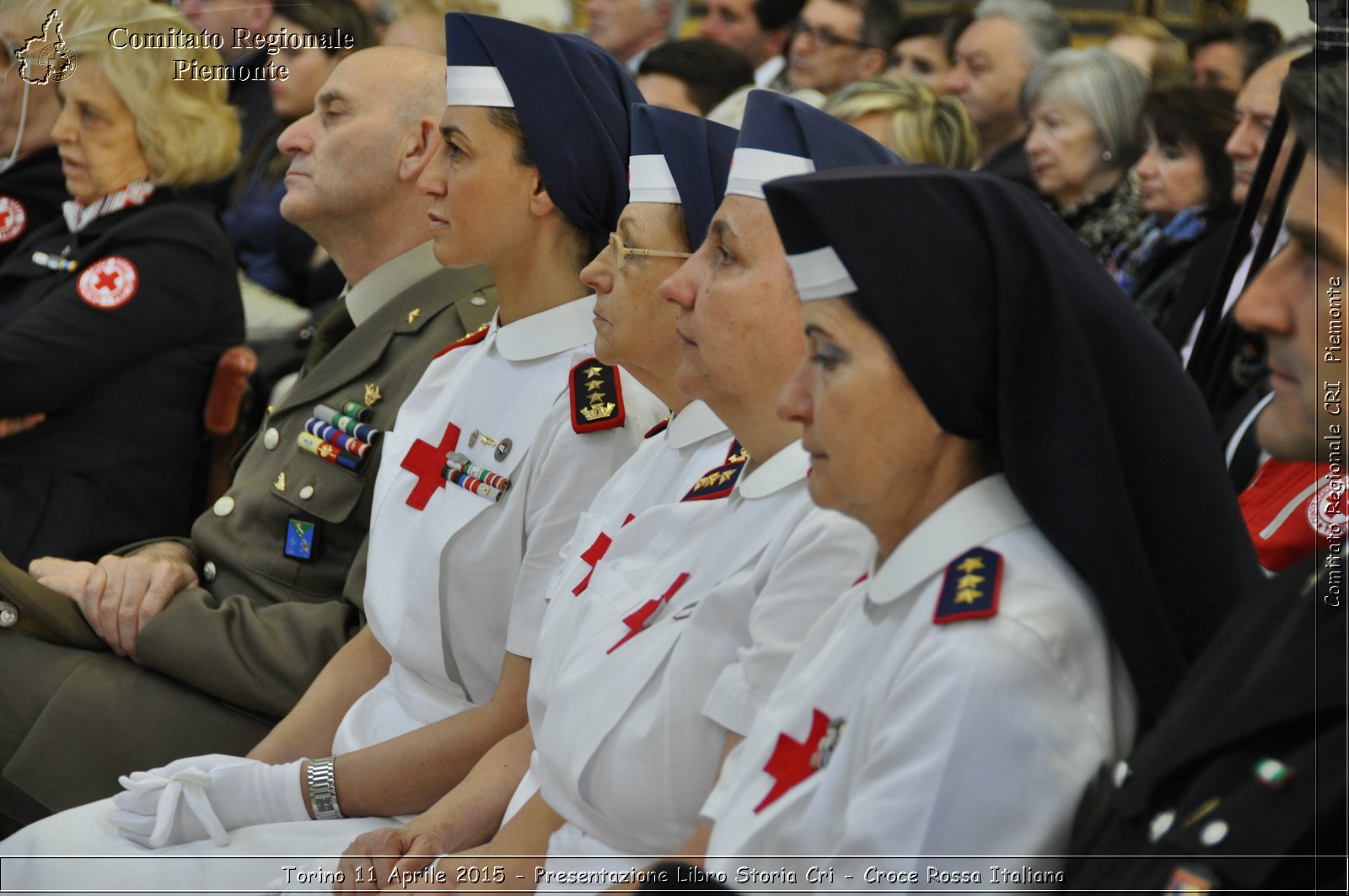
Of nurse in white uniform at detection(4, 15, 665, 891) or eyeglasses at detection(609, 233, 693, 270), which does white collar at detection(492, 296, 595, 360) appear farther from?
eyeglasses at detection(609, 233, 693, 270)

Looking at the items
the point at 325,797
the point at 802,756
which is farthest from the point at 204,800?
the point at 802,756

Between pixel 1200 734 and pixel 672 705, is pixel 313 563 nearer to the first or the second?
pixel 672 705

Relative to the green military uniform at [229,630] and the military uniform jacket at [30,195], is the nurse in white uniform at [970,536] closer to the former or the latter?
the green military uniform at [229,630]

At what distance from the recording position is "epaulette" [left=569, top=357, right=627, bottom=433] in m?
2.72

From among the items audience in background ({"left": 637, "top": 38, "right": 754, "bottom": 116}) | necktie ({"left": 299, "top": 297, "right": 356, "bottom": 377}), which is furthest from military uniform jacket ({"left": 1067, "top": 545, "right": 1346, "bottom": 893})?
audience in background ({"left": 637, "top": 38, "right": 754, "bottom": 116})

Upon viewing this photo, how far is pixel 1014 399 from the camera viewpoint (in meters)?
1.69

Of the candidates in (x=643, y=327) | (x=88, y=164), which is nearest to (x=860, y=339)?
(x=643, y=327)

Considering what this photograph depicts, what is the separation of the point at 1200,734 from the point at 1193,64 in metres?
5.68

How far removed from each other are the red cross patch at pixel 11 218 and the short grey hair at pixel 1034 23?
394cm

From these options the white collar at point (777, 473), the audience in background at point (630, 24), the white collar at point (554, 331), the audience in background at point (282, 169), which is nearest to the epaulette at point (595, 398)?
the white collar at point (554, 331)

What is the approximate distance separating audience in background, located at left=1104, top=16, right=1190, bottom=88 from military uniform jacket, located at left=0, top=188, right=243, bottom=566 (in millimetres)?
3560

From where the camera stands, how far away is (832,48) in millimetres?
6512

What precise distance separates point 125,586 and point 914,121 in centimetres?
256

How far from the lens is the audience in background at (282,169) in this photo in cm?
554
